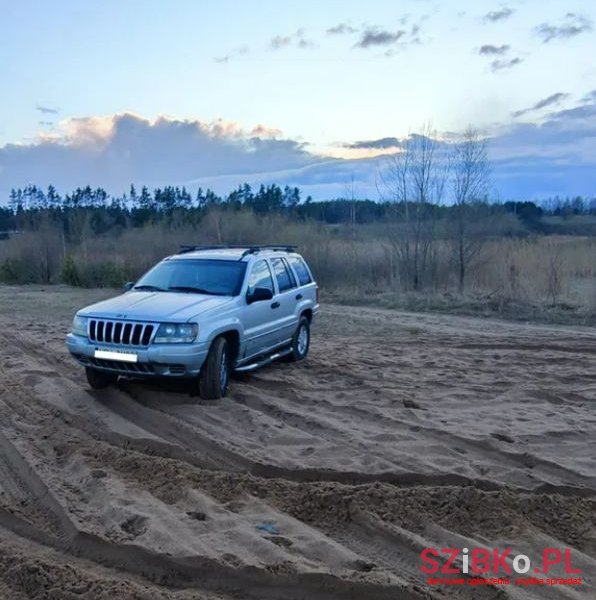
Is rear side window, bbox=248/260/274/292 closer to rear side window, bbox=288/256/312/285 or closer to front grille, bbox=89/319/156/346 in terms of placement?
rear side window, bbox=288/256/312/285

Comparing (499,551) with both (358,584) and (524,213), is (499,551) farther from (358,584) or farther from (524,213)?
(524,213)

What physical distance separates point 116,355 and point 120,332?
0.88 feet

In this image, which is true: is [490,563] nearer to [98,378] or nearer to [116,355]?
[116,355]

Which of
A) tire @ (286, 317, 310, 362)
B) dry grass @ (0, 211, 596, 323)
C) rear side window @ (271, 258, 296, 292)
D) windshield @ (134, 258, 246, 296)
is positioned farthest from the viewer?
dry grass @ (0, 211, 596, 323)

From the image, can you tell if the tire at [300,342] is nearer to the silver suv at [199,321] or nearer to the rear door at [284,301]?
the silver suv at [199,321]

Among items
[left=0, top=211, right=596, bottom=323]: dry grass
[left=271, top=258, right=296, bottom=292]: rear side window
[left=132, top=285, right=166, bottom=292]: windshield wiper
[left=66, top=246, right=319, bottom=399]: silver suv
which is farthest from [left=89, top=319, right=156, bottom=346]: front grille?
[left=0, top=211, right=596, bottom=323]: dry grass

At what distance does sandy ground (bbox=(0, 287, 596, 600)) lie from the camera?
4.11 meters

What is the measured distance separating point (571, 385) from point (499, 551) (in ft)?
18.4

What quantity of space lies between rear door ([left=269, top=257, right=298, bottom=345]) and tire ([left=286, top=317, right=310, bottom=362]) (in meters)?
0.27

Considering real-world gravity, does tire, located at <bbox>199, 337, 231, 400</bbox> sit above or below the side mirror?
below

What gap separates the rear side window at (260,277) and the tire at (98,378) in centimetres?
216

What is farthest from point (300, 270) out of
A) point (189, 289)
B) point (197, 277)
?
point (189, 289)

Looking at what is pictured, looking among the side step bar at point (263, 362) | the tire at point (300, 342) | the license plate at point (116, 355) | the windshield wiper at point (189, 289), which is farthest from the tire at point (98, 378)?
the tire at point (300, 342)

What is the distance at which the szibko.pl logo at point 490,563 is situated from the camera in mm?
4129
